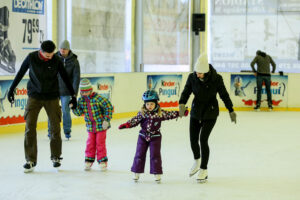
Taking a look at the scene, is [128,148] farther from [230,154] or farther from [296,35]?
[296,35]

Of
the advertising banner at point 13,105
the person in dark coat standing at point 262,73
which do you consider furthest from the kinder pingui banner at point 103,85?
the person in dark coat standing at point 262,73

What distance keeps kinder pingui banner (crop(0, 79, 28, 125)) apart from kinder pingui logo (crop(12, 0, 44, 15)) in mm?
1268

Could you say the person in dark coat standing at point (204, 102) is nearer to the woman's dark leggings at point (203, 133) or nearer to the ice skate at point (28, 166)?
the woman's dark leggings at point (203, 133)

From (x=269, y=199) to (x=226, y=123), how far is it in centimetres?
626

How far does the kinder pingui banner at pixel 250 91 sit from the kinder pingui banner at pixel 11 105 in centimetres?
643

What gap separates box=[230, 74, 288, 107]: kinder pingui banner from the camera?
563 inches

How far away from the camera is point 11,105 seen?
923 centimetres

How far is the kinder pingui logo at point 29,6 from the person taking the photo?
379 inches

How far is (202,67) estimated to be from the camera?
5430 mm

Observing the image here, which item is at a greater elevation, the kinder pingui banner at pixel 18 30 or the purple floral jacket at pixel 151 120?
the kinder pingui banner at pixel 18 30

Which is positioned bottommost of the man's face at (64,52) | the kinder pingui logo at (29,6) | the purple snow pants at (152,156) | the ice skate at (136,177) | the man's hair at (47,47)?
the ice skate at (136,177)

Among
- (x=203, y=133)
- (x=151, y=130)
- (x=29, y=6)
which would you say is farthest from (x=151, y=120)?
(x=29, y=6)

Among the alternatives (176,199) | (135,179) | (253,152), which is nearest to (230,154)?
(253,152)

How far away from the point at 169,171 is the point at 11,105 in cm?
399
